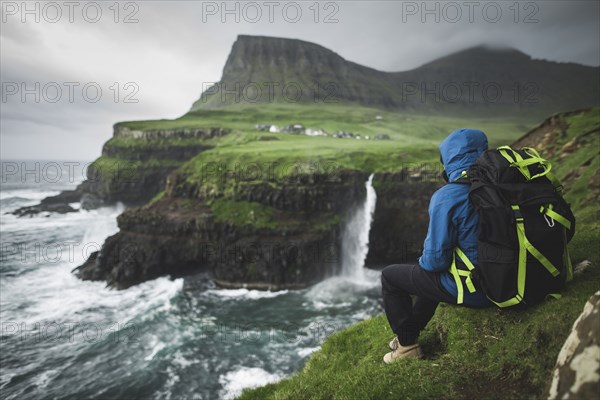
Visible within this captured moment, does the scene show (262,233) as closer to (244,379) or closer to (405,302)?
(244,379)

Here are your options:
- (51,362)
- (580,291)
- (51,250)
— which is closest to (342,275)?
(51,362)

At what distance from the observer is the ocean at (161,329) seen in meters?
23.2

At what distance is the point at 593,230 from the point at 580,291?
17.1 feet

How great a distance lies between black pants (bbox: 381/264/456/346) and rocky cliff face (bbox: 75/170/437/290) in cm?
3480

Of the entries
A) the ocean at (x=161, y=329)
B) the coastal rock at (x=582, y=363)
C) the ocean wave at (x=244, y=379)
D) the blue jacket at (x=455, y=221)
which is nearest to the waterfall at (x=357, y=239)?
the ocean at (x=161, y=329)

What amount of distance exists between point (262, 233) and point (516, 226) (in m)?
39.1

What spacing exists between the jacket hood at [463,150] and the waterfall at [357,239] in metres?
39.2

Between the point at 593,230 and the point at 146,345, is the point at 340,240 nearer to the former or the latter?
the point at 146,345

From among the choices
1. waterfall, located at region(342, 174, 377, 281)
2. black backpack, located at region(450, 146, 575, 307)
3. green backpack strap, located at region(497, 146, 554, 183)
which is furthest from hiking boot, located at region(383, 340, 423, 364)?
waterfall, located at region(342, 174, 377, 281)

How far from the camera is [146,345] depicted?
2833 centimetres

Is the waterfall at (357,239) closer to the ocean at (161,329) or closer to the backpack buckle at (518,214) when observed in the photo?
the ocean at (161,329)

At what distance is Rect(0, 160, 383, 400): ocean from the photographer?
23156mm

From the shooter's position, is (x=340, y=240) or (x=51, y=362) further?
(x=340, y=240)

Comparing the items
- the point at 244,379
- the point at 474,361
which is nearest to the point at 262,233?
the point at 244,379
